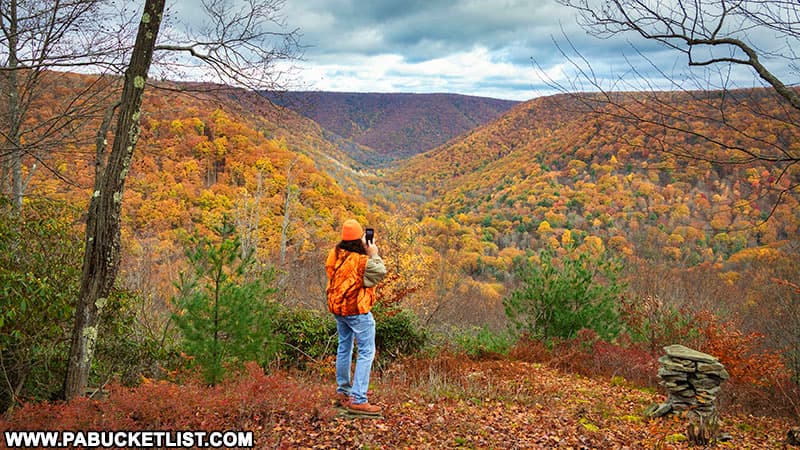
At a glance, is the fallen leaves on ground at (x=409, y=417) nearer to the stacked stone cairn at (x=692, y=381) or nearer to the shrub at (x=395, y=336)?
the stacked stone cairn at (x=692, y=381)

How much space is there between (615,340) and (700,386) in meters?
6.44

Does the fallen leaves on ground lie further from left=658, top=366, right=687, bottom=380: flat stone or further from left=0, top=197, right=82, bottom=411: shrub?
left=0, top=197, right=82, bottom=411: shrub

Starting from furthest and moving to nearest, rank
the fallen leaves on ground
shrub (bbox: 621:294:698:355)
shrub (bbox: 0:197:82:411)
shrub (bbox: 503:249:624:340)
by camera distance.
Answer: shrub (bbox: 503:249:624:340)
shrub (bbox: 621:294:698:355)
shrub (bbox: 0:197:82:411)
the fallen leaves on ground

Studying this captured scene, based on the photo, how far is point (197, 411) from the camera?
181 inches

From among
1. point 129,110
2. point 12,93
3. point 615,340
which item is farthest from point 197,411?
point 615,340

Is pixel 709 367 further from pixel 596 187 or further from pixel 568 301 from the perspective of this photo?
pixel 596 187

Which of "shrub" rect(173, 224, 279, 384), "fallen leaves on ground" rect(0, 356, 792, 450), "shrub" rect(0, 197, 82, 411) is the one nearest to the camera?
"fallen leaves on ground" rect(0, 356, 792, 450)

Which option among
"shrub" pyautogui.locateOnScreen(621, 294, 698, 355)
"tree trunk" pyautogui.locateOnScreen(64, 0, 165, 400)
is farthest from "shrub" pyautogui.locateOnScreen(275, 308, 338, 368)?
"shrub" pyautogui.locateOnScreen(621, 294, 698, 355)

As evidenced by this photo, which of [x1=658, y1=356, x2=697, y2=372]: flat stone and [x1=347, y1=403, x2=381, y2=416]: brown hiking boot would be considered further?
[x1=658, y1=356, x2=697, y2=372]: flat stone

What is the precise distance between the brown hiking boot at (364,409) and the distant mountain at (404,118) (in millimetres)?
119739

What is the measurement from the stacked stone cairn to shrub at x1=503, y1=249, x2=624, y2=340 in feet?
15.4

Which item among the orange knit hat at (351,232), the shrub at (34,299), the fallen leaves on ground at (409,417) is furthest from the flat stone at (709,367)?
the shrub at (34,299)

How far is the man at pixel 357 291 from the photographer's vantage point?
4773mm

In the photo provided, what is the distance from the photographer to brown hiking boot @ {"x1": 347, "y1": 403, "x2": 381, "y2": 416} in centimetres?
500
